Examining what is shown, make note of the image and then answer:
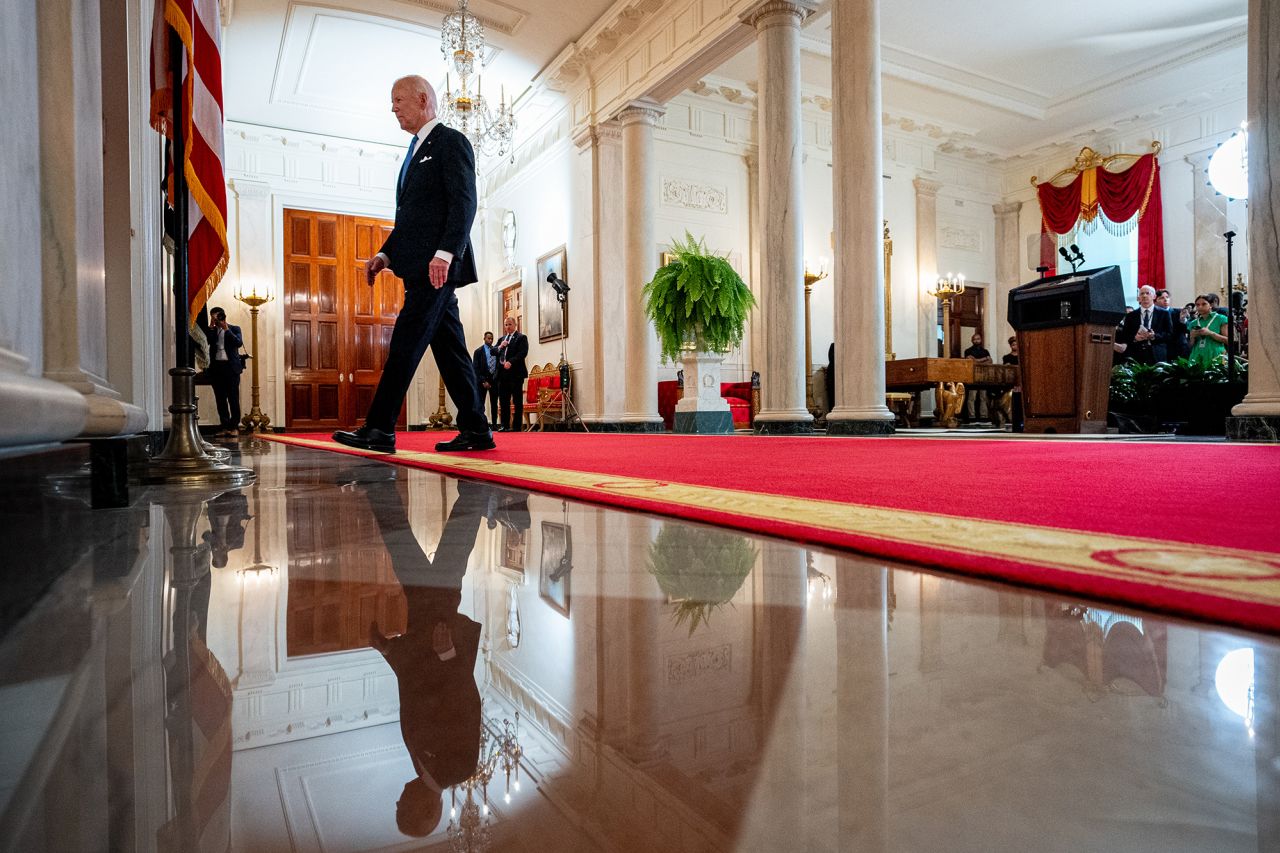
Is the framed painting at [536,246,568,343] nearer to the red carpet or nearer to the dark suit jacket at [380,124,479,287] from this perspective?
the dark suit jacket at [380,124,479,287]

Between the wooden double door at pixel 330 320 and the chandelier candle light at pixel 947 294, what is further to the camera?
the wooden double door at pixel 330 320

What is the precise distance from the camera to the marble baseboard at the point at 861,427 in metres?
5.95

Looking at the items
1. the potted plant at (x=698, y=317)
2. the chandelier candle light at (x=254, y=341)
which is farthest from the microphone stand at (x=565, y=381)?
the chandelier candle light at (x=254, y=341)

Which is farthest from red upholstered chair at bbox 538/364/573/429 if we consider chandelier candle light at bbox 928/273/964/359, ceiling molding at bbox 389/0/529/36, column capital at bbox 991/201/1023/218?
column capital at bbox 991/201/1023/218

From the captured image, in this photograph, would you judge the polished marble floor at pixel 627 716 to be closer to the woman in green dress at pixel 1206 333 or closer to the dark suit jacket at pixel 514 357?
the woman in green dress at pixel 1206 333

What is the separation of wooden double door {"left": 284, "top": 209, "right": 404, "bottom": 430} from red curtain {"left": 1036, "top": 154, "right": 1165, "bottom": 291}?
1080 centimetres

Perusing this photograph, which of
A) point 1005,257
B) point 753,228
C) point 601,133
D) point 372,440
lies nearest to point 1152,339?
point 753,228

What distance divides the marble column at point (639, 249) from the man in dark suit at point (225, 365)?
503 cm

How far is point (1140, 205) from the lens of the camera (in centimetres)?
1122

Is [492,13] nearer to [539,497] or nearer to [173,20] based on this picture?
[173,20]

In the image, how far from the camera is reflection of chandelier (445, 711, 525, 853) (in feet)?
1.18

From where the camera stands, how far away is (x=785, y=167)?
22.2 ft

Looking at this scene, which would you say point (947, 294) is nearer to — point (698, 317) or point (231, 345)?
point (698, 317)

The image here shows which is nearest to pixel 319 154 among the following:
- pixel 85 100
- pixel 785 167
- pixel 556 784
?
pixel 785 167
